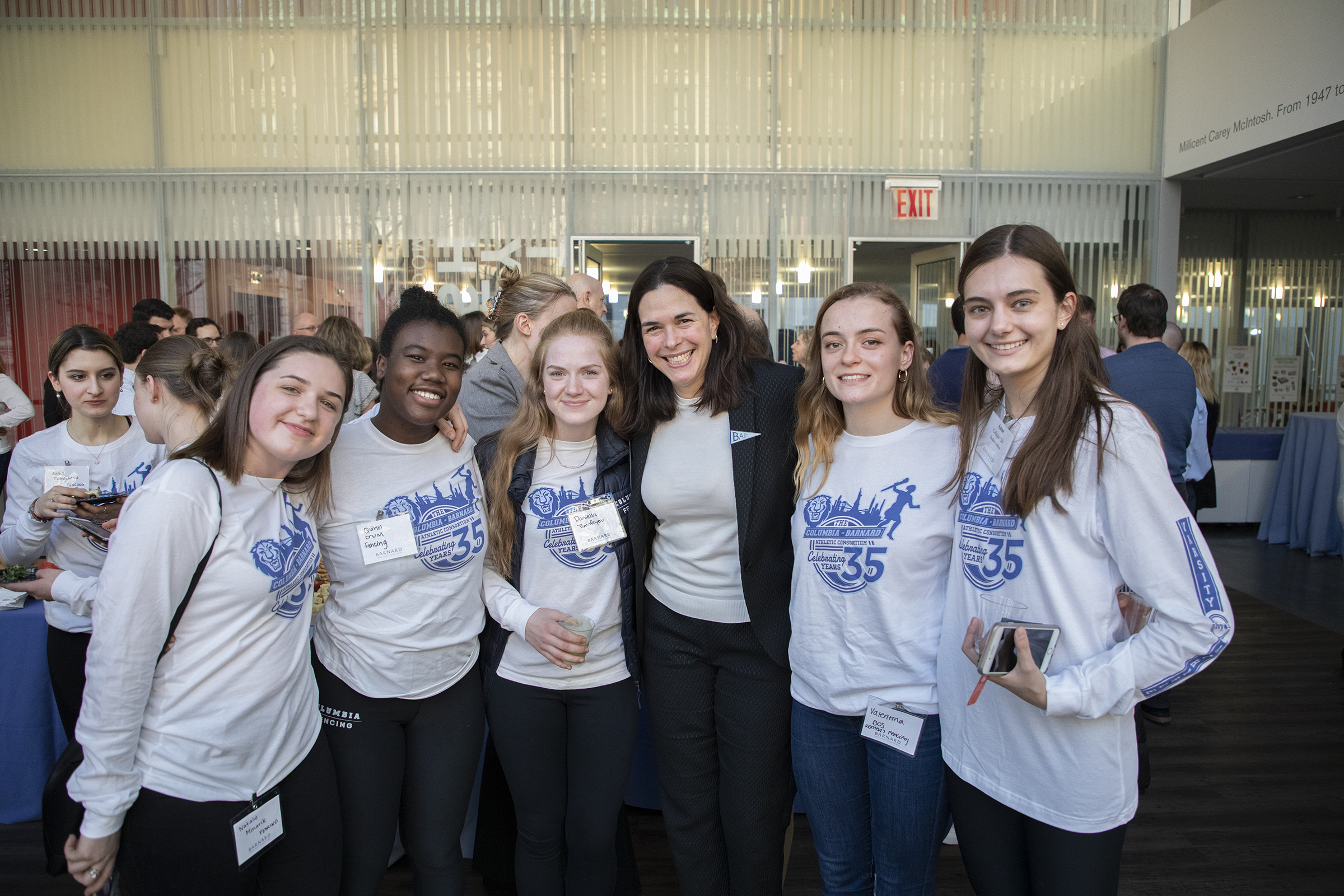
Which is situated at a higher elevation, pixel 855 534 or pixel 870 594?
pixel 855 534

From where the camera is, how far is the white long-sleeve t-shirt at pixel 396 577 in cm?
180

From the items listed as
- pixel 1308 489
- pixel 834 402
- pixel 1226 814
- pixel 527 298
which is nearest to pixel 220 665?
pixel 834 402

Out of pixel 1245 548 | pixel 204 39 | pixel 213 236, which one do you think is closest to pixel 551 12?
pixel 204 39

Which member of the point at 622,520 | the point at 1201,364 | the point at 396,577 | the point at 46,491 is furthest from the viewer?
the point at 1201,364

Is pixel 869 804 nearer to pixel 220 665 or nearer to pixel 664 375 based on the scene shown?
pixel 664 375

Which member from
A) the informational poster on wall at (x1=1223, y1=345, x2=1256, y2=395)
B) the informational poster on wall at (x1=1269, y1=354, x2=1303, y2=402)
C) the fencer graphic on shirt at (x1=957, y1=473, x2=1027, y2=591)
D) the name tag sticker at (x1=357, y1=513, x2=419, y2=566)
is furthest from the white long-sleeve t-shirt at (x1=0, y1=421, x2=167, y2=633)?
the informational poster on wall at (x1=1269, y1=354, x2=1303, y2=402)

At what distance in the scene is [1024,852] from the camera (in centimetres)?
153

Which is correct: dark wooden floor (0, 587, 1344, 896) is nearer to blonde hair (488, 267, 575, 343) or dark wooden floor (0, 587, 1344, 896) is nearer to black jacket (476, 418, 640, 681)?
black jacket (476, 418, 640, 681)

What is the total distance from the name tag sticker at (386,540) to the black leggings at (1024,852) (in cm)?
124

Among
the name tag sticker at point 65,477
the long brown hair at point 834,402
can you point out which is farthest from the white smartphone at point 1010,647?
the name tag sticker at point 65,477

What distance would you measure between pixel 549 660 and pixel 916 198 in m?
6.39

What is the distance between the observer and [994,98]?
7.20 meters

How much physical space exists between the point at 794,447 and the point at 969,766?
78cm

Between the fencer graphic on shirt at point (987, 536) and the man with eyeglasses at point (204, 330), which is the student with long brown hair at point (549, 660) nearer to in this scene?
the fencer graphic on shirt at point (987, 536)
